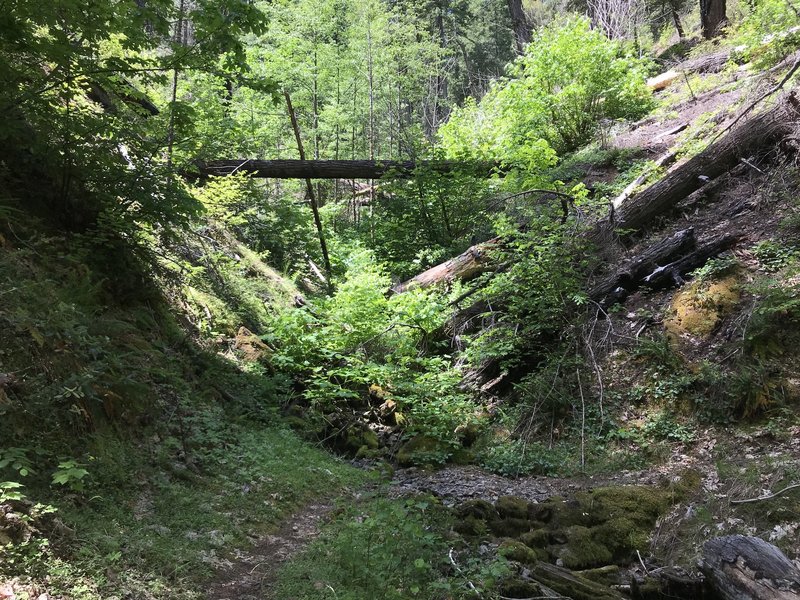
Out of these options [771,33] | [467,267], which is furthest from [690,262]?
[771,33]

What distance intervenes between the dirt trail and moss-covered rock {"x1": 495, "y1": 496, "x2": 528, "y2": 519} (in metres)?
1.66

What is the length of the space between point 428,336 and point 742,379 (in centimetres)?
479

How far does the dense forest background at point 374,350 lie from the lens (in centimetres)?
356

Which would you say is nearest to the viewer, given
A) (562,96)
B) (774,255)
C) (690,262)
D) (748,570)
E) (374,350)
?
(748,570)

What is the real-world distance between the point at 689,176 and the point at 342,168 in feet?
24.5

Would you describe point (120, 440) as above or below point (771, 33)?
below

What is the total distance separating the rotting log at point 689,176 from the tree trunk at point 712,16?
9838mm

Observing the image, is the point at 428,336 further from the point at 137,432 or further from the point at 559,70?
the point at 559,70

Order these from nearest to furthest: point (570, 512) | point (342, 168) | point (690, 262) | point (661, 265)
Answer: point (570, 512) < point (690, 262) < point (661, 265) < point (342, 168)

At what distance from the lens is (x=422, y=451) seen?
696 cm

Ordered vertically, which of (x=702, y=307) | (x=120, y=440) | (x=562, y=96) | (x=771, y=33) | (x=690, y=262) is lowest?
(x=702, y=307)

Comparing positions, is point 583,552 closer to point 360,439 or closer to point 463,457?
point 463,457

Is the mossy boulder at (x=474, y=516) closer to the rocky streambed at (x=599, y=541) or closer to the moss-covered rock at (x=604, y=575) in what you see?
the rocky streambed at (x=599, y=541)

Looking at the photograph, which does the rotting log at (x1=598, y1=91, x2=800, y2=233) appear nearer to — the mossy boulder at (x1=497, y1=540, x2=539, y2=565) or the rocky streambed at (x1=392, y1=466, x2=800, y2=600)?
the rocky streambed at (x1=392, y1=466, x2=800, y2=600)
